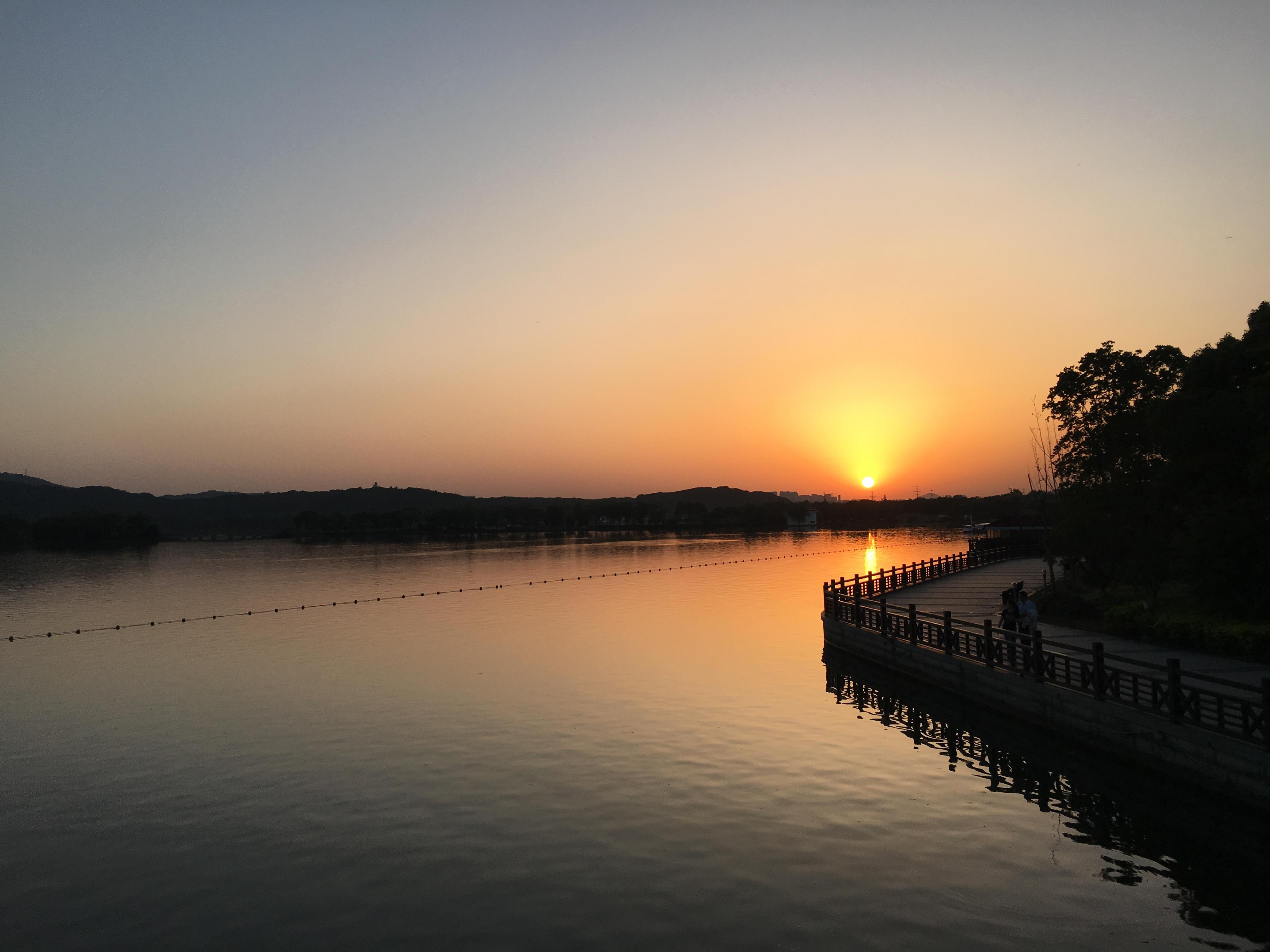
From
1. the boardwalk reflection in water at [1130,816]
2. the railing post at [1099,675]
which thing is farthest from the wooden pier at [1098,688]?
the boardwalk reflection in water at [1130,816]

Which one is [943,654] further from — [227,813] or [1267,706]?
[227,813]

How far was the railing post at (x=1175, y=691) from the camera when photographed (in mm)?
17250

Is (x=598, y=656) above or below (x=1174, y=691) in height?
below

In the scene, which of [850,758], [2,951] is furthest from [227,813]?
[850,758]

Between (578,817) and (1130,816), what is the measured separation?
1065cm

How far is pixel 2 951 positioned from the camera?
13.3 m

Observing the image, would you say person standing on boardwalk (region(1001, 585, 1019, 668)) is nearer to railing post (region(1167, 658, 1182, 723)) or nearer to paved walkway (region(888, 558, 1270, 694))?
paved walkway (region(888, 558, 1270, 694))

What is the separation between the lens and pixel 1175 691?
1752cm

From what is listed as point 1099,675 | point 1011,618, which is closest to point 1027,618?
point 1011,618

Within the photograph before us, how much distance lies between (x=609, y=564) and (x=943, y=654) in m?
81.1

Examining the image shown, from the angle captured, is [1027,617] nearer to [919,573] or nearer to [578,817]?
[578,817]

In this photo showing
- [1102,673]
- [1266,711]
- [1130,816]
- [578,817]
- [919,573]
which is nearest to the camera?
[1266,711]

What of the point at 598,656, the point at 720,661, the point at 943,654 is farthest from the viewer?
the point at 598,656

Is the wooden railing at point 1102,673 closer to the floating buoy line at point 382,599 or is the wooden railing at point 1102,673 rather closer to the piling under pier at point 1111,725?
the piling under pier at point 1111,725
